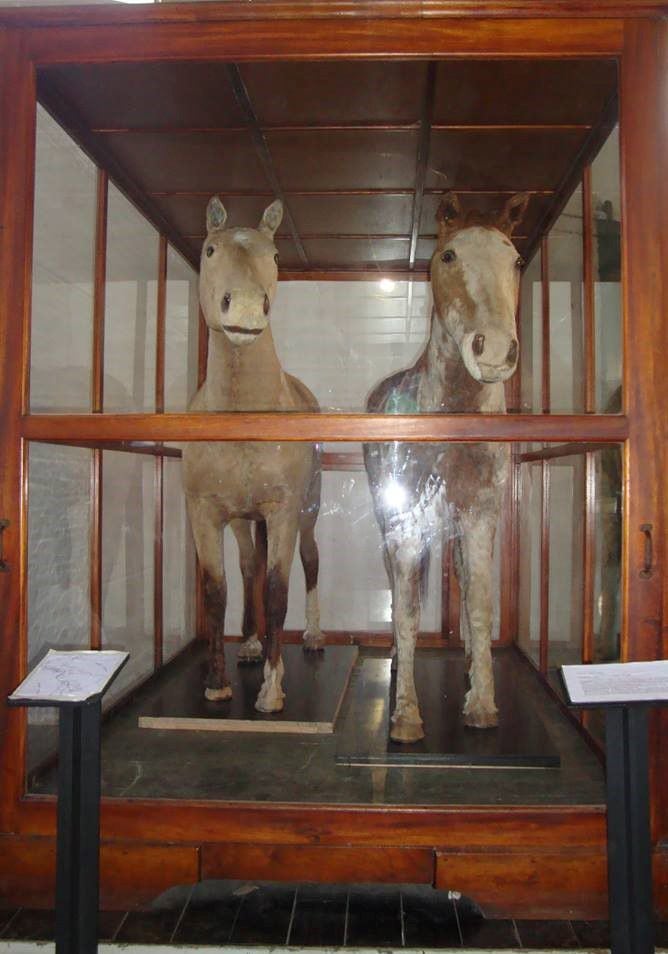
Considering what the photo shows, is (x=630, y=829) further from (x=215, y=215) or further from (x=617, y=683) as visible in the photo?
(x=215, y=215)

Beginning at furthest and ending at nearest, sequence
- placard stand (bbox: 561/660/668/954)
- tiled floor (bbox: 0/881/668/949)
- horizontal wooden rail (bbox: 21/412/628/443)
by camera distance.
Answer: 1. horizontal wooden rail (bbox: 21/412/628/443)
2. tiled floor (bbox: 0/881/668/949)
3. placard stand (bbox: 561/660/668/954)

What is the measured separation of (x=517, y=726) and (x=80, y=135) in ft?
7.06

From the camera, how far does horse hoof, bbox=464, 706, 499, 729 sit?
6.66 ft

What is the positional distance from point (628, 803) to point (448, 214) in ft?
5.06

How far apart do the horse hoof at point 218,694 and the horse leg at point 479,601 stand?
768 millimetres

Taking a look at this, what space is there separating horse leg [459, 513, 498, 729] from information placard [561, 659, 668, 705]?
79cm

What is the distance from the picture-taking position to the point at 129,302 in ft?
7.43

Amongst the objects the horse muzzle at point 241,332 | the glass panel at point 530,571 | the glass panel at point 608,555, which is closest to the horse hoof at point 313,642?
the glass panel at point 530,571

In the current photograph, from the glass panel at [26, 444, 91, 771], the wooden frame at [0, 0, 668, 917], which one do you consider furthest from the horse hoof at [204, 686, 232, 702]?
the wooden frame at [0, 0, 668, 917]

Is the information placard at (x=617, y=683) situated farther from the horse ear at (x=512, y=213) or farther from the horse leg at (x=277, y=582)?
the horse ear at (x=512, y=213)

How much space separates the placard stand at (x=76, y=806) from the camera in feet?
4.08

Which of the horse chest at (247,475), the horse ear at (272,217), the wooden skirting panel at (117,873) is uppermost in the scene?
the horse ear at (272,217)

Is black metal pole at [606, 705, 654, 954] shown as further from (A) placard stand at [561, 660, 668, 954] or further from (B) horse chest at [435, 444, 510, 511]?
(B) horse chest at [435, 444, 510, 511]

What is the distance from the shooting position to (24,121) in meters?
1.73
